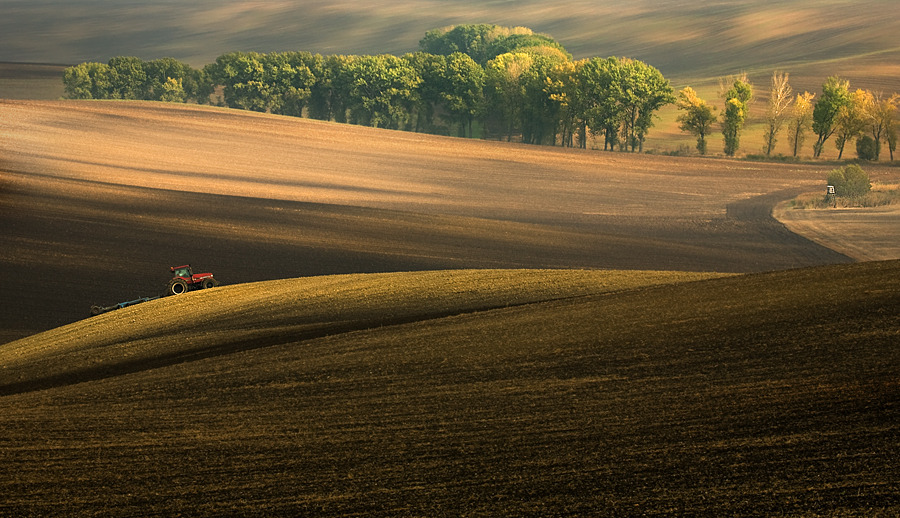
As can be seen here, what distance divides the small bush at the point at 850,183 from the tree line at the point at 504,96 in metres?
26.5

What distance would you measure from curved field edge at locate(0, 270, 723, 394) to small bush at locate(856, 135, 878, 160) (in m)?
65.6

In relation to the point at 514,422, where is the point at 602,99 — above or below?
above

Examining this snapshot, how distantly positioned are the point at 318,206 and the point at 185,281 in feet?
70.5

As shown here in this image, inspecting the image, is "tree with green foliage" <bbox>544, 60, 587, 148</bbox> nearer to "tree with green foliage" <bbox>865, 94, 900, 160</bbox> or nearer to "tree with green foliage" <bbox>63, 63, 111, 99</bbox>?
"tree with green foliage" <bbox>865, 94, 900, 160</bbox>

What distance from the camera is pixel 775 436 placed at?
9.80 metres

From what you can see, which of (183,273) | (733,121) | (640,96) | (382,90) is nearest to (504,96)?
(382,90)

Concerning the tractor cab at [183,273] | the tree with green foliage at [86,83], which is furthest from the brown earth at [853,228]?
the tree with green foliage at [86,83]

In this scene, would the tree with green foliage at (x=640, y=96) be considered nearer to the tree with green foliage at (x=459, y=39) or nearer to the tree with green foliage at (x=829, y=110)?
the tree with green foliage at (x=829, y=110)

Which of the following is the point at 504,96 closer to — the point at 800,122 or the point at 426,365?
the point at 800,122

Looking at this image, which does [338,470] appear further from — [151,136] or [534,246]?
[151,136]

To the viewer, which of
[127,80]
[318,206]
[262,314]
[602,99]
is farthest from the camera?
[127,80]

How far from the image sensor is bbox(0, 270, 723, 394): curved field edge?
18219 mm

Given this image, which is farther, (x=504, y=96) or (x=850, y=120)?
(x=504, y=96)

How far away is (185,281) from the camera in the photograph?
87.1ft
